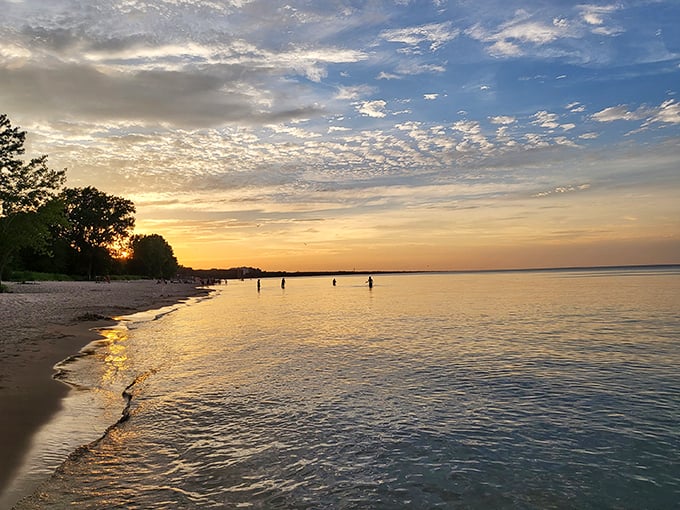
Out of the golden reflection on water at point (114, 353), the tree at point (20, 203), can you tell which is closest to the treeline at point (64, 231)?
the tree at point (20, 203)

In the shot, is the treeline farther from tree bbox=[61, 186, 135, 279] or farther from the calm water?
the calm water

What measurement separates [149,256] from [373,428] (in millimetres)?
145209

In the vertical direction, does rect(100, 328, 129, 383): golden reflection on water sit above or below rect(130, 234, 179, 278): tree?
below

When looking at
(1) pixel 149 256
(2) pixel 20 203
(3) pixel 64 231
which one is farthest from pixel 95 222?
(2) pixel 20 203

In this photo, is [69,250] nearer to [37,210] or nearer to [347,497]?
[37,210]

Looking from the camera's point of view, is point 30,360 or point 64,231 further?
point 64,231

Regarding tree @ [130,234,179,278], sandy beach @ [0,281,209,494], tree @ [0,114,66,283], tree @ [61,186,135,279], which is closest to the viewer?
sandy beach @ [0,281,209,494]

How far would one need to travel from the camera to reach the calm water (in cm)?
733

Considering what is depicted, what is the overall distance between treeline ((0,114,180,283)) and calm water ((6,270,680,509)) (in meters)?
35.4

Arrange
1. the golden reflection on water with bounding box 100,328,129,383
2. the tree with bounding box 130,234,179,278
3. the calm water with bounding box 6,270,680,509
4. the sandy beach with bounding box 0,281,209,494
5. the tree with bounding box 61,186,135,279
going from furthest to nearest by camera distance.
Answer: the tree with bounding box 130,234,179,278 → the tree with bounding box 61,186,135,279 → the golden reflection on water with bounding box 100,328,129,383 → the sandy beach with bounding box 0,281,209,494 → the calm water with bounding box 6,270,680,509

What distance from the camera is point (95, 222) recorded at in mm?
Result: 108312

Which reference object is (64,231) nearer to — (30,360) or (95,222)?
(95,222)

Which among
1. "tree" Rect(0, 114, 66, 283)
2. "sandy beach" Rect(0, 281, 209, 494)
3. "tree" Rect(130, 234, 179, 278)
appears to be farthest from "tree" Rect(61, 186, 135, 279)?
"sandy beach" Rect(0, 281, 209, 494)

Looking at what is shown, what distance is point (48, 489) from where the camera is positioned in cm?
690
